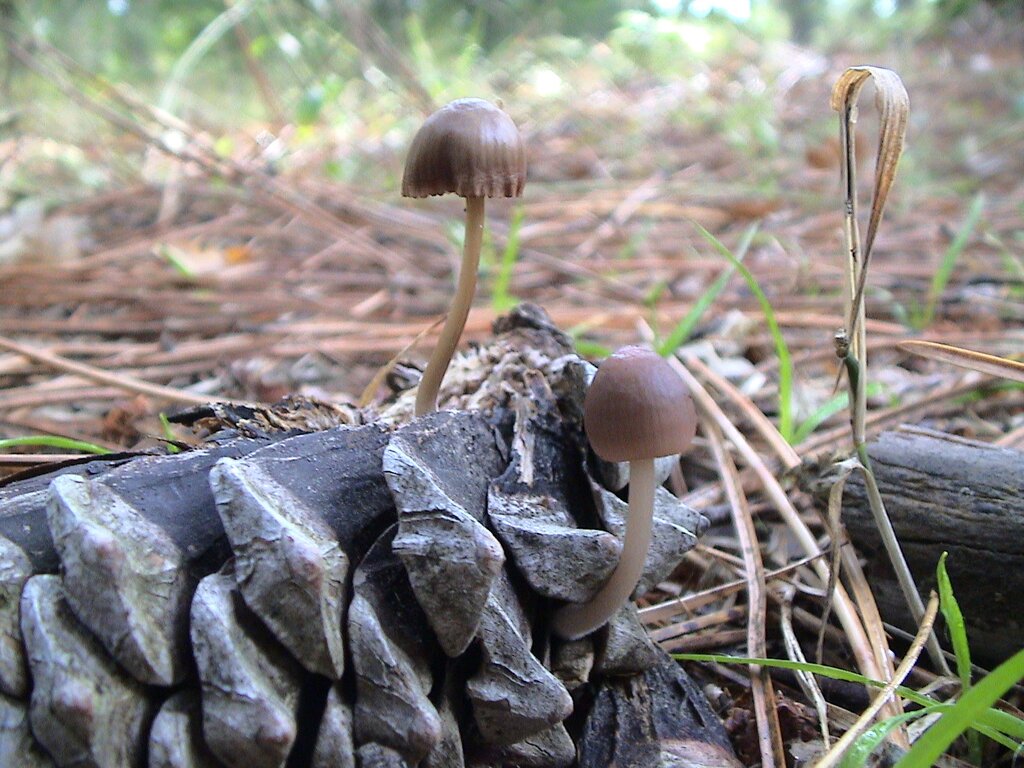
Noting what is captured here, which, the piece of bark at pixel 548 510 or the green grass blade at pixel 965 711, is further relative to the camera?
the piece of bark at pixel 548 510

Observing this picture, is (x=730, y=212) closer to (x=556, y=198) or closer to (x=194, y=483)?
(x=556, y=198)

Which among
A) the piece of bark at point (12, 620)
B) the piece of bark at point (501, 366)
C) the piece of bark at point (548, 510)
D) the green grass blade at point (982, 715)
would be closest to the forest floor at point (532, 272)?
the piece of bark at point (501, 366)

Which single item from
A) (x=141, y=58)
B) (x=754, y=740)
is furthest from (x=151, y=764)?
(x=141, y=58)

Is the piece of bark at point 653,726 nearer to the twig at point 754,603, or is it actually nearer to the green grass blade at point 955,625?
the twig at point 754,603

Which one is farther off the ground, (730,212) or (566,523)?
(730,212)

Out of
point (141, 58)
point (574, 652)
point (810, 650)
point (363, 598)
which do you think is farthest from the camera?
point (141, 58)

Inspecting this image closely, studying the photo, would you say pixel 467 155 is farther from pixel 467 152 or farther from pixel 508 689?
pixel 508 689

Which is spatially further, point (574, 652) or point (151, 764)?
point (574, 652)
